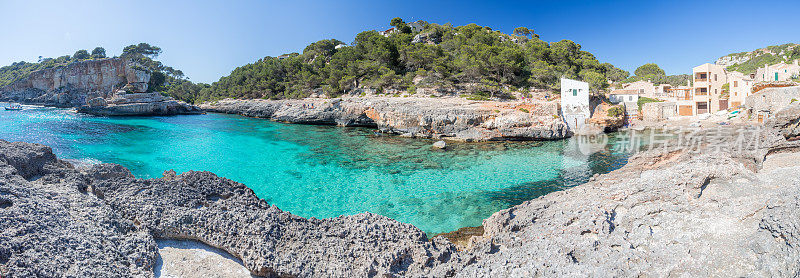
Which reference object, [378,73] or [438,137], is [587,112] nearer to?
[438,137]

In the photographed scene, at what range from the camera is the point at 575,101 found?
23812 millimetres

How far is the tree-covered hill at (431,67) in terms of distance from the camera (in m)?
31.3

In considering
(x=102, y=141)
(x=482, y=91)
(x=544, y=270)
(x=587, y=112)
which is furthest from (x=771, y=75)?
(x=102, y=141)

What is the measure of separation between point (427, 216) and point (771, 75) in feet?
151

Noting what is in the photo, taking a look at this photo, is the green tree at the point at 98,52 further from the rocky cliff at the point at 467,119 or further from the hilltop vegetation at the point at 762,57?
Result: the hilltop vegetation at the point at 762,57

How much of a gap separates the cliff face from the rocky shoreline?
5750cm

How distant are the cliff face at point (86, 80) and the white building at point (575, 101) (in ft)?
187

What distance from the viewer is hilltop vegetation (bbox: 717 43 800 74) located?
149ft

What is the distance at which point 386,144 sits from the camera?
1986 centimetres

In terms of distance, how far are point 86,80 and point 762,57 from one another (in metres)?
109

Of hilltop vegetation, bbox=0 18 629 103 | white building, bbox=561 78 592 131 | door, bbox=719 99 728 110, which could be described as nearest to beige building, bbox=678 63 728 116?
door, bbox=719 99 728 110

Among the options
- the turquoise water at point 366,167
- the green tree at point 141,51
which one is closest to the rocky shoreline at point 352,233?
the turquoise water at point 366,167
